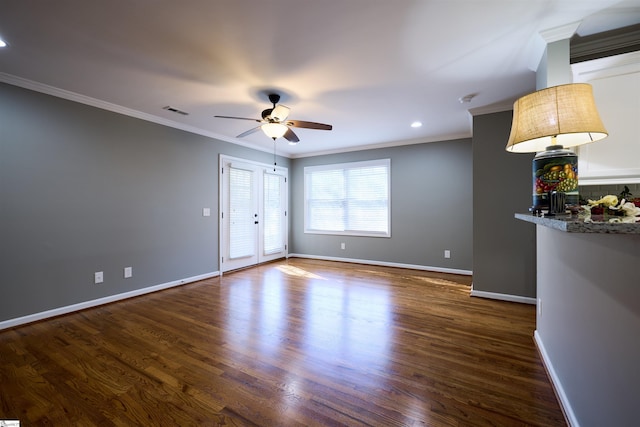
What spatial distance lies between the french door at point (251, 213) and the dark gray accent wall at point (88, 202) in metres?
0.44

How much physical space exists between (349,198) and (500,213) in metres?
2.96

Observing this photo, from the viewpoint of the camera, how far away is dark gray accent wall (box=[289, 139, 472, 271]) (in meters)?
4.79

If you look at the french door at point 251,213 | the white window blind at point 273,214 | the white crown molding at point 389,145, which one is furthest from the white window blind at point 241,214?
the white crown molding at point 389,145

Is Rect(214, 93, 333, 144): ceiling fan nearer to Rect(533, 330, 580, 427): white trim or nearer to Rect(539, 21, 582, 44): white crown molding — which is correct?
Rect(539, 21, 582, 44): white crown molding

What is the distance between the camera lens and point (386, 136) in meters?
4.96

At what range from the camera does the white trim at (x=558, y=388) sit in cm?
146

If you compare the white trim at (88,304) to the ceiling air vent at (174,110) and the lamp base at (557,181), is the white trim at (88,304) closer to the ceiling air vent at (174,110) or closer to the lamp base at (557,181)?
the ceiling air vent at (174,110)

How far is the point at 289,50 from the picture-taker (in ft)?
7.42

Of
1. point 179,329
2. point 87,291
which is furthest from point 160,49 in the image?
point 87,291

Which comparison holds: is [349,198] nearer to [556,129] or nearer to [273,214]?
[273,214]

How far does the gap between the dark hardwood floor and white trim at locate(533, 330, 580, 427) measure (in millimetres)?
50

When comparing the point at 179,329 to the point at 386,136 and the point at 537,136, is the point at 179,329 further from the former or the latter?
the point at 386,136

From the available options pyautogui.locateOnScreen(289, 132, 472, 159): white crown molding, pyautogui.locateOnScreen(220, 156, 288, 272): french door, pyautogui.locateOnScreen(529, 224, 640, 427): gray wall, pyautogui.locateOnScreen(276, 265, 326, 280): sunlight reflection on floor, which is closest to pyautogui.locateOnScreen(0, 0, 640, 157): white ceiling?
pyautogui.locateOnScreen(289, 132, 472, 159): white crown molding

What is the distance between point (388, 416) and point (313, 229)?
4943 mm
